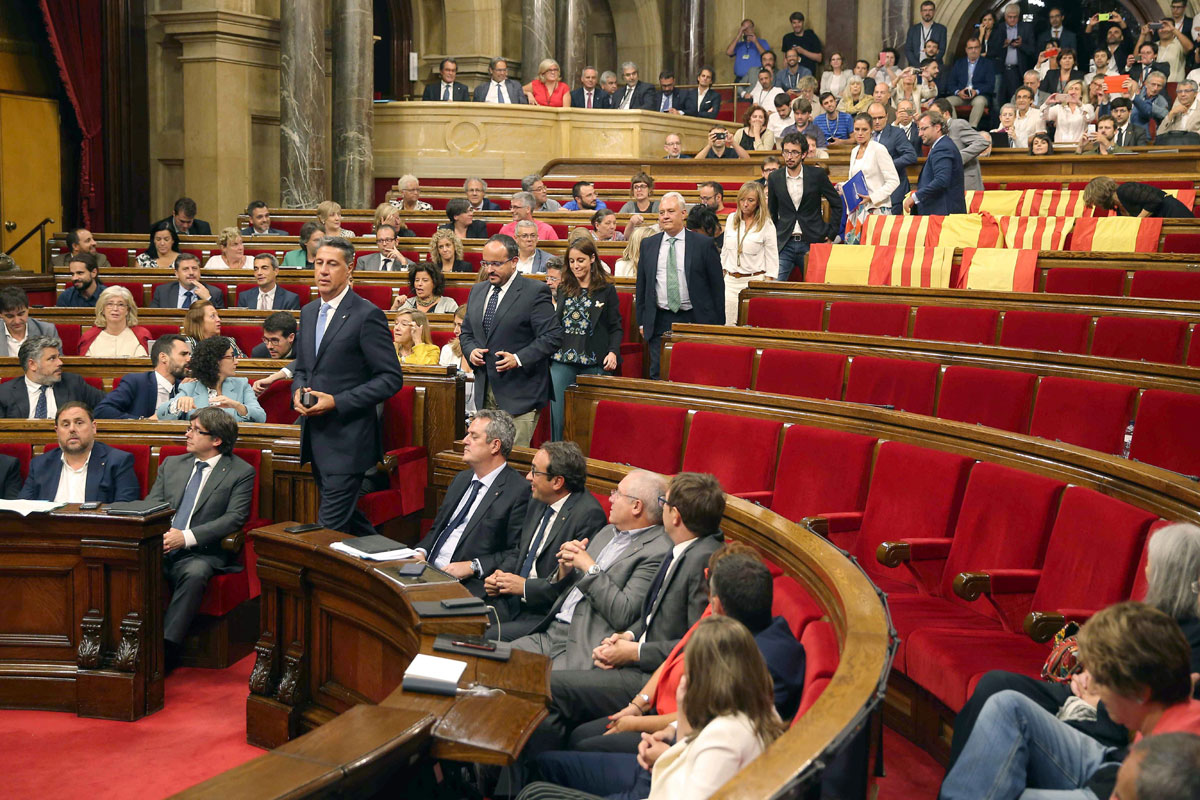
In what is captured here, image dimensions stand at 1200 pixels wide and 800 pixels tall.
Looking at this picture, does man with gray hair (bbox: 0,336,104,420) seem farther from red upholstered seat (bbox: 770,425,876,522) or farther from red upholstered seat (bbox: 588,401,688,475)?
red upholstered seat (bbox: 770,425,876,522)

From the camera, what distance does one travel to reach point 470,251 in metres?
6.73

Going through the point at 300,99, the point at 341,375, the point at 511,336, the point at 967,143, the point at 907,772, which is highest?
the point at 300,99

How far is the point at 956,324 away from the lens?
15.4ft

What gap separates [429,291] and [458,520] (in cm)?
230

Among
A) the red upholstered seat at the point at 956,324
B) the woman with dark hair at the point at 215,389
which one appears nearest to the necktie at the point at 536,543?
the woman with dark hair at the point at 215,389

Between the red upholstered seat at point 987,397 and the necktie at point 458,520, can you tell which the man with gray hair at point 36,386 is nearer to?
the necktie at point 458,520

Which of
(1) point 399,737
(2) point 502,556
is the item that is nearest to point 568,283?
(2) point 502,556

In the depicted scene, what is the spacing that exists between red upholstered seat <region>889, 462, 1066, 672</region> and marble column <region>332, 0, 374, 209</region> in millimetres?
7518

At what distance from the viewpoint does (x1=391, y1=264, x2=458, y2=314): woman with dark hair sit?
18.1 feet

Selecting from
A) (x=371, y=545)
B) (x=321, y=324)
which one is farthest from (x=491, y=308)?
(x=371, y=545)

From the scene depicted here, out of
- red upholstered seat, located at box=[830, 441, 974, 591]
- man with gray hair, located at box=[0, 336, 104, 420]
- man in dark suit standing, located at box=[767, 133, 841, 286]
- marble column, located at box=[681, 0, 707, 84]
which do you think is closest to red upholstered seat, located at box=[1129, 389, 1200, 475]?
red upholstered seat, located at box=[830, 441, 974, 591]

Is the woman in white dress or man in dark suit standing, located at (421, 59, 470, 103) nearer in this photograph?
the woman in white dress

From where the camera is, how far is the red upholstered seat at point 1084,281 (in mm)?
5023

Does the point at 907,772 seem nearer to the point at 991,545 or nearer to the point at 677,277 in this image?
the point at 991,545
